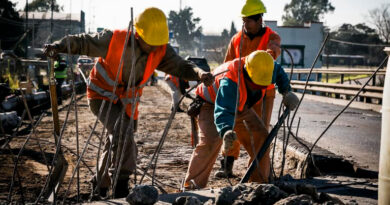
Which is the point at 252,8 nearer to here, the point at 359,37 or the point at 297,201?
the point at 297,201

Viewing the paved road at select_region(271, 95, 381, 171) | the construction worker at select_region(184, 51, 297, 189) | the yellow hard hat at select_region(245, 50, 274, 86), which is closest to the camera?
the construction worker at select_region(184, 51, 297, 189)

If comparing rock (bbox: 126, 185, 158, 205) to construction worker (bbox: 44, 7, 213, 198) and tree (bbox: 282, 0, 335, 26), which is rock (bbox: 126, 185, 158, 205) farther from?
tree (bbox: 282, 0, 335, 26)

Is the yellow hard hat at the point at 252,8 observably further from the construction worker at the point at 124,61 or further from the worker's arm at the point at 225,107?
the worker's arm at the point at 225,107

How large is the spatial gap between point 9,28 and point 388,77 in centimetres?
3805

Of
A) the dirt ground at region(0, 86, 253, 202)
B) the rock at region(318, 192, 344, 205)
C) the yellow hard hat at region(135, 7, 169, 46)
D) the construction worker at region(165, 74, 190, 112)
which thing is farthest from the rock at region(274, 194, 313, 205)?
the construction worker at region(165, 74, 190, 112)

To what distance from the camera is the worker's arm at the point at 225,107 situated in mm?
3602

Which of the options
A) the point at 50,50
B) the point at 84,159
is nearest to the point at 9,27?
the point at 84,159

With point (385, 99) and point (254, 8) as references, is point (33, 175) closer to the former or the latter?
point (254, 8)

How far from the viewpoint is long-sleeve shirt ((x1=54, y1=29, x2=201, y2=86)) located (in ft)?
12.8

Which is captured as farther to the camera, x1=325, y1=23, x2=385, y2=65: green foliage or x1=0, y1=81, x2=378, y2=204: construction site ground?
x1=325, y1=23, x2=385, y2=65: green foliage

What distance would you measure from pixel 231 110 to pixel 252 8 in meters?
1.58

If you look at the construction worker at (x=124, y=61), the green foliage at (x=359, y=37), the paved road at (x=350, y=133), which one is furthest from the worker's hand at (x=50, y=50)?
the green foliage at (x=359, y=37)

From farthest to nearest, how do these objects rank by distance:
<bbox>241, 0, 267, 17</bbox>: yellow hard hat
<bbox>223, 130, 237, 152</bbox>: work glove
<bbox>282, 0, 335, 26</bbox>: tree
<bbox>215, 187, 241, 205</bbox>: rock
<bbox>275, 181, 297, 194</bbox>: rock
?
<bbox>282, 0, 335, 26</bbox>: tree < <bbox>241, 0, 267, 17</bbox>: yellow hard hat < <bbox>223, 130, 237, 152</bbox>: work glove < <bbox>275, 181, 297, 194</bbox>: rock < <bbox>215, 187, 241, 205</bbox>: rock

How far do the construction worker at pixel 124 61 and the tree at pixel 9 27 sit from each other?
34.2 m
